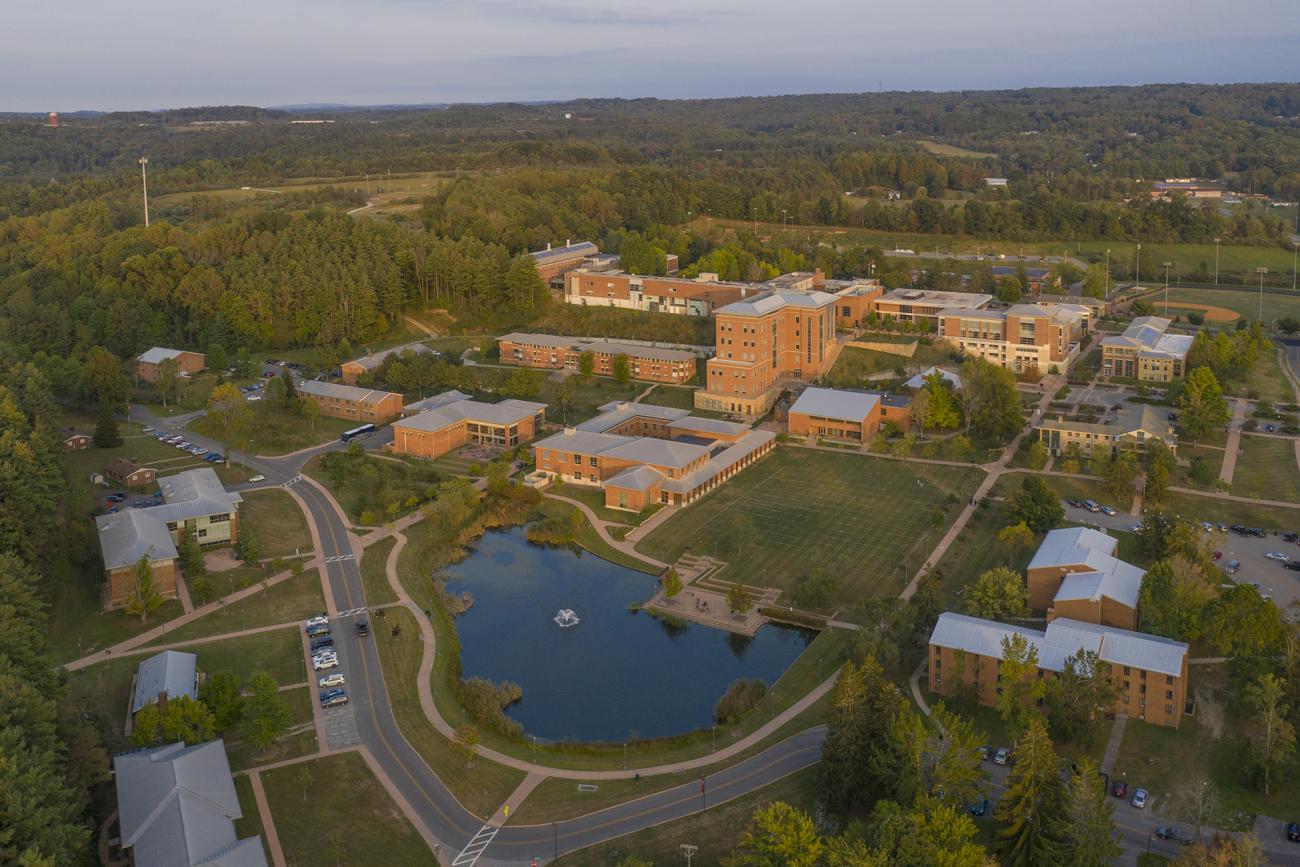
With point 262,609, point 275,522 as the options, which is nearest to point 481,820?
point 262,609

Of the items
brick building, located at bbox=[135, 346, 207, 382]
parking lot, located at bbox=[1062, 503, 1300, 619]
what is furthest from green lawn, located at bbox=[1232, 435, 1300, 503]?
brick building, located at bbox=[135, 346, 207, 382]

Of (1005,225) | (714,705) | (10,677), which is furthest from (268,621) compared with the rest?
(1005,225)

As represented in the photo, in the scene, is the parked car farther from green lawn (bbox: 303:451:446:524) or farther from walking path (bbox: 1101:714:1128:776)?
green lawn (bbox: 303:451:446:524)

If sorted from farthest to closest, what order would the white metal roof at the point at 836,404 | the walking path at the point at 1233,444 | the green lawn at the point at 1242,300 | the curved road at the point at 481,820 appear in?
the green lawn at the point at 1242,300
the white metal roof at the point at 836,404
the walking path at the point at 1233,444
the curved road at the point at 481,820

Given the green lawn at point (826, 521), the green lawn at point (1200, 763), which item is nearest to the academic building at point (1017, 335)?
the green lawn at point (826, 521)

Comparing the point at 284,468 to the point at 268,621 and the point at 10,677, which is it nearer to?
Result: the point at 268,621

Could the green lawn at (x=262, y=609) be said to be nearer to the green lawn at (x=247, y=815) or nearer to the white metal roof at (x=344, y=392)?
the green lawn at (x=247, y=815)

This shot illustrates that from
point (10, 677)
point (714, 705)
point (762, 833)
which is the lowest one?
point (714, 705)
